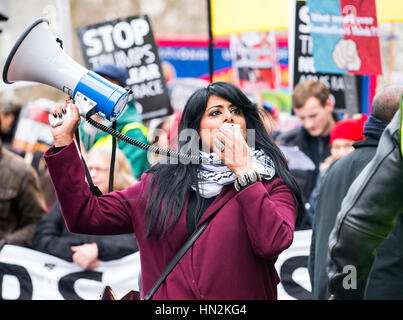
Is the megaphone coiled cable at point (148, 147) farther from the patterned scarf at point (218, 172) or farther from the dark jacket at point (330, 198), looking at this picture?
the dark jacket at point (330, 198)

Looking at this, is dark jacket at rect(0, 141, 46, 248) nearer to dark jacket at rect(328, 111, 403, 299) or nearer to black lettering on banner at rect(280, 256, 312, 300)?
black lettering on banner at rect(280, 256, 312, 300)

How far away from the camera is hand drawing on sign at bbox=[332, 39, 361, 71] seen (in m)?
5.49

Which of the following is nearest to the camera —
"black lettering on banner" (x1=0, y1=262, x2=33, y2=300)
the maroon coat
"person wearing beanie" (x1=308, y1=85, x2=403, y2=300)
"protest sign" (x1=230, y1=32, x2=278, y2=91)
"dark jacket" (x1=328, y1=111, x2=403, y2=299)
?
"dark jacket" (x1=328, y1=111, x2=403, y2=299)

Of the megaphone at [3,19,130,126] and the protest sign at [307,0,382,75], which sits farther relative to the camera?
the protest sign at [307,0,382,75]

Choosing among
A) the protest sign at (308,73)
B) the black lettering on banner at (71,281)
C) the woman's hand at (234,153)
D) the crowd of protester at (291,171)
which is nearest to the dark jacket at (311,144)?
the crowd of protester at (291,171)

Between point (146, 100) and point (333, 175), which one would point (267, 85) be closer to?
point (146, 100)

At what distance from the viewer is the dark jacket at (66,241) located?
16.8ft

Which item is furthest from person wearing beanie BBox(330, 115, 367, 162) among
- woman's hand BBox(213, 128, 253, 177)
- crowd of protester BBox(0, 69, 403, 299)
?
woman's hand BBox(213, 128, 253, 177)

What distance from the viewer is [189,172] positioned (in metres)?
3.27

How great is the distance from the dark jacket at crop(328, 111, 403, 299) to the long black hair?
0.88 metres

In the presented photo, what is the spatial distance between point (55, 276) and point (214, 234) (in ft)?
8.28

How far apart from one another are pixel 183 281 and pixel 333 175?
4.99 feet

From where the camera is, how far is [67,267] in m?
5.21
